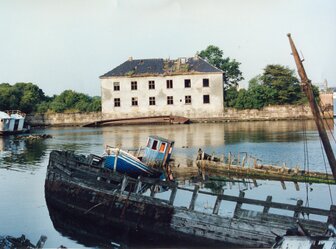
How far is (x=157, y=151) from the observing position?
108ft

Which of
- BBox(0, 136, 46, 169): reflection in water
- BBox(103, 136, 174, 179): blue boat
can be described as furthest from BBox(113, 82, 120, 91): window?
BBox(103, 136, 174, 179): blue boat

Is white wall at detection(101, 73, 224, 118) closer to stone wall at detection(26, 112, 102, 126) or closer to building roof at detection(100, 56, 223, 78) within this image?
building roof at detection(100, 56, 223, 78)

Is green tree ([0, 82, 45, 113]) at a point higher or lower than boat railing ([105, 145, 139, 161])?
higher

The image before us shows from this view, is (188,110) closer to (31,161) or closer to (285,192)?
(31,161)

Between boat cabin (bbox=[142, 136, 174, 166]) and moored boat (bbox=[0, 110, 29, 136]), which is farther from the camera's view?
moored boat (bbox=[0, 110, 29, 136])

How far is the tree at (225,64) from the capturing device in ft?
306

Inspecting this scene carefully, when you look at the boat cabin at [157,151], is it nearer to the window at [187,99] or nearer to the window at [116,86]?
the window at [187,99]

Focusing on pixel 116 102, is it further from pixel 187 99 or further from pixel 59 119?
pixel 59 119

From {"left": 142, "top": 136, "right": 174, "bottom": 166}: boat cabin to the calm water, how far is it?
406 cm

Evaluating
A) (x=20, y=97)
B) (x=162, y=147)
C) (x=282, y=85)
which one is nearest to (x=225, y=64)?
(x=282, y=85)

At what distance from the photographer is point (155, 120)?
252 ft

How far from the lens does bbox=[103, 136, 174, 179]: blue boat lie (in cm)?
3041

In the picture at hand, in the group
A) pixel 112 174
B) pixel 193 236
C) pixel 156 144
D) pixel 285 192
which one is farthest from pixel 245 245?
pixel 156 144

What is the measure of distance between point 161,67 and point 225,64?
17.8 meters
